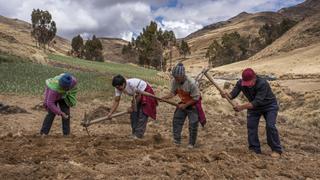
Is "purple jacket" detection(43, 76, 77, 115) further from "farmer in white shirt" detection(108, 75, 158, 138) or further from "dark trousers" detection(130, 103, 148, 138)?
"dark trousers" detection(130, 103, 148, 138)

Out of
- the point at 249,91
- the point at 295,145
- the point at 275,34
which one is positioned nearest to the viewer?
the point at 249,91

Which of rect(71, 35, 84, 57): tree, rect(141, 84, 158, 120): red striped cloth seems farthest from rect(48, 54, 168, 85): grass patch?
rect(71, 35, 84, 57): tree

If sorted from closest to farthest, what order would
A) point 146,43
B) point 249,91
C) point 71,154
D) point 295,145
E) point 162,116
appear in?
point 71,154, point 249,91, point 295,145, point 162,116, point 146,43

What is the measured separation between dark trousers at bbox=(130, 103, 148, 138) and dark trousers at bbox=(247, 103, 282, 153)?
1.64 metres

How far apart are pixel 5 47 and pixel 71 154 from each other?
2642 cm

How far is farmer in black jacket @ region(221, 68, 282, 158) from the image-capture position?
7.23 m

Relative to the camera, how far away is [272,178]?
5844 mm

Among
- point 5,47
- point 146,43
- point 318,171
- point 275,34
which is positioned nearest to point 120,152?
point 318,171

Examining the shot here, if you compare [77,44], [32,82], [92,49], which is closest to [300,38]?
[32,82]

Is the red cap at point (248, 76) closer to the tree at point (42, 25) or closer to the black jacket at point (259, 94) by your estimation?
the black jacket at point (259, 94)

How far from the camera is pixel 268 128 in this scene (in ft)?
24.3

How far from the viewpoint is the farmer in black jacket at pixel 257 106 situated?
723cm

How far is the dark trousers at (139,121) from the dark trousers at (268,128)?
164cm

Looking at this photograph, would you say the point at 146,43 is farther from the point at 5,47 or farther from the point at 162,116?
the point at 162,116
